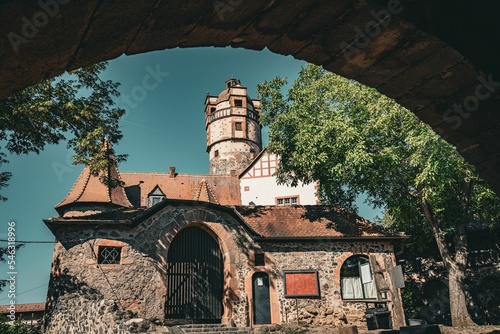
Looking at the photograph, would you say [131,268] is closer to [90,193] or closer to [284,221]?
[284,221]

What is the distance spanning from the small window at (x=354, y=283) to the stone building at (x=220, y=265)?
0.04m

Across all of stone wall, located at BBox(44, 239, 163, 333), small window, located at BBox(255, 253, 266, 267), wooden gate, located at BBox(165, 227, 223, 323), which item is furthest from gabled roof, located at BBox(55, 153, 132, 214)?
small window, located at BBox(255, 253, 266, 267)

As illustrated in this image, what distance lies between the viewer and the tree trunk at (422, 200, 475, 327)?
51.3 ft

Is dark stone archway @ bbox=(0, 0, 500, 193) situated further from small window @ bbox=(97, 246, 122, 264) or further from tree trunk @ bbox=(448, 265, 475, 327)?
tree trunk @ bbox=(448, 265, 475, 327)

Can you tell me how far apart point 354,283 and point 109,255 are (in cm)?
1038

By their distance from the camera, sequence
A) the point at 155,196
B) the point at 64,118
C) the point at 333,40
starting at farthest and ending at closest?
the point at 155,196
the point at 64,118
the point at 333,40

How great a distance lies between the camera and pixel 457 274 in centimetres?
1653

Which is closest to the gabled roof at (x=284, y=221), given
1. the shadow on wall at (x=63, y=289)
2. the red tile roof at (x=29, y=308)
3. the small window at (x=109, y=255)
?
the small window at (x=109, y=255)

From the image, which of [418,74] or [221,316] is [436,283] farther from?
[418,74]

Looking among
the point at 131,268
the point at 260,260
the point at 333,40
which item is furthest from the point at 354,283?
the point at 333,40

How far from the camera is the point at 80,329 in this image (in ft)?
34.4

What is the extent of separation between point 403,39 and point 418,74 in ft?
0.91

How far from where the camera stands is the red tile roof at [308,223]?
16.5 m

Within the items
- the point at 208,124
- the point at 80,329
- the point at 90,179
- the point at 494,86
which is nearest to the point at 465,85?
the point at 494,86
